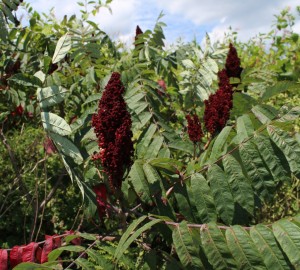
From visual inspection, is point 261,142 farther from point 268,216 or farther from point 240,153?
point 268,216

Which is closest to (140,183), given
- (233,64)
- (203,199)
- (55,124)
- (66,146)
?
(203,199)

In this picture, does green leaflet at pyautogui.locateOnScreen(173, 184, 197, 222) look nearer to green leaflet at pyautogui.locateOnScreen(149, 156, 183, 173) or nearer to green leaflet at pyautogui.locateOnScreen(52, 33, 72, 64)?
green leaflet at pyautogui.locateOnScreen(149, 156, 183, 173)

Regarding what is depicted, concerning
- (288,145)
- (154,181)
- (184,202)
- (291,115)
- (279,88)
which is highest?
(279,88)

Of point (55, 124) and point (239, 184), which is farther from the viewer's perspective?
point (55, 124)

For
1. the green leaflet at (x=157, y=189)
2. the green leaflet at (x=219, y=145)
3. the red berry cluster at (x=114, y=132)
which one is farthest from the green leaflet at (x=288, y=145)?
the red berry cluster at (x=114, y=132)

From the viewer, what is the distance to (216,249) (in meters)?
1.85

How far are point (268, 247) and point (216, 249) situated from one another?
205 millimetres

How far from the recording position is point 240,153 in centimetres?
216

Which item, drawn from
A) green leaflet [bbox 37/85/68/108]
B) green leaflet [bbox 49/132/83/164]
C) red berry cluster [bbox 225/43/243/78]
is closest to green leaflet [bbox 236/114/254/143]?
green leaflet [bbox 49/132/83/164]

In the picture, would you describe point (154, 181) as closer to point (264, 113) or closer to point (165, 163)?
point (165, 163)

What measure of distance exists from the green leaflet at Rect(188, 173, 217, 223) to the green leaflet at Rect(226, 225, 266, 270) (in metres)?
0.21

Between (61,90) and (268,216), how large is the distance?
2673 millimetres

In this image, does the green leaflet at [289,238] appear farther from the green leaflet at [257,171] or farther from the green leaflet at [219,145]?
the green leaflet at [219,145]

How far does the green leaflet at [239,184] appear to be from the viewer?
2.04 meters
